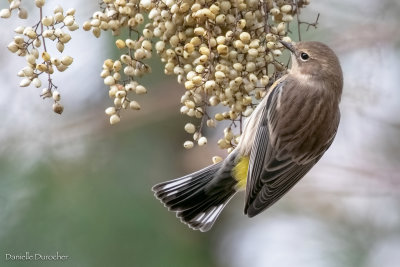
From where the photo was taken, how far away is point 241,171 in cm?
420

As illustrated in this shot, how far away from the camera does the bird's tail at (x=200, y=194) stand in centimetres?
409

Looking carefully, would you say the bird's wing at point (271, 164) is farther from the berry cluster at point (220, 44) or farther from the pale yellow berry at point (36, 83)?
the pale yellow berry at point (36, 83)

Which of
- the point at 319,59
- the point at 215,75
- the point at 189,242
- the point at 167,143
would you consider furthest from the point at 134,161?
the point at 215,75

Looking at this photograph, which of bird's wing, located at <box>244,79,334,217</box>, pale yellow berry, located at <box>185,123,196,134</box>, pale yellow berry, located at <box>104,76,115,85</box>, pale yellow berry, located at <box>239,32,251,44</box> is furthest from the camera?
bird's wing, located at <box>244,79,334,217</box>

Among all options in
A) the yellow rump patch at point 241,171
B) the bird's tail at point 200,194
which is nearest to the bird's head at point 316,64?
the yellow rump patch at point 241,171

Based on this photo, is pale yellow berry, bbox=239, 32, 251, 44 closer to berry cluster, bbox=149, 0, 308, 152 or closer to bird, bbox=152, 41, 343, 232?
berry cluster, bbox=149, 0, 308, 152

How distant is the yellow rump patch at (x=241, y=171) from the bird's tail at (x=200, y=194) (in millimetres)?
29

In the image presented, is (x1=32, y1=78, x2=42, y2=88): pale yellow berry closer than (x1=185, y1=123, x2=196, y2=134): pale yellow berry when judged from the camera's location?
Yes

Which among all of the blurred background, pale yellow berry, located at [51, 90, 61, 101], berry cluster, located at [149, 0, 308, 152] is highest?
berry cluster, located at [149, 0, 308, 152]

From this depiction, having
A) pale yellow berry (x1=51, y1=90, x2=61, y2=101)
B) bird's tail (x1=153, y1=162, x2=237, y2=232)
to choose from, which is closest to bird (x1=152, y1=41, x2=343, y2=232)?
bird's tail (x1=153, y1=162, x2=237, y2=232)

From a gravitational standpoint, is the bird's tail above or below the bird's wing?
below

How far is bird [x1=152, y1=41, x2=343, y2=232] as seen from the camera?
397 cm

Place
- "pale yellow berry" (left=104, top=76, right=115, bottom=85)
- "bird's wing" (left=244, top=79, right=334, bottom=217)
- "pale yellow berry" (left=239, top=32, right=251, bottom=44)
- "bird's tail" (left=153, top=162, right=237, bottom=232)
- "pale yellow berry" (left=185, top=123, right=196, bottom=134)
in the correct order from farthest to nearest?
"bird's tail" (left=153, top=162, right=237, bottom=232), "bird's wing" (left=244, top=79, right=334, bottom=217), "pale yellow berry" (left=185, top=123, right=196, bottom=134), "pale yellow berry" (left=104, top=76, right=115, bottom=85), "pale yellow berry" (left=239, top=32, right=251, bottom=44)

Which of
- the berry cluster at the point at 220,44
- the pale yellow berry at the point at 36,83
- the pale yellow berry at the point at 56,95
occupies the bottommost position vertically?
the pale yellow berry at the point at 56,95
